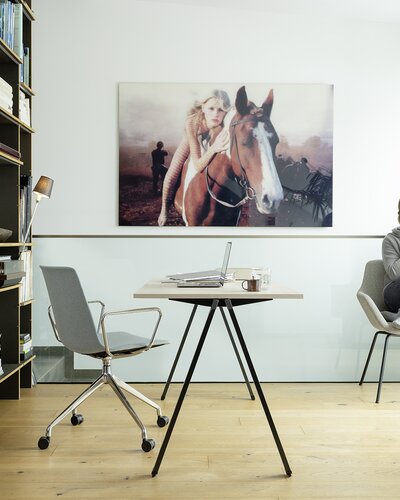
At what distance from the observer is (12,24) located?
3.86m

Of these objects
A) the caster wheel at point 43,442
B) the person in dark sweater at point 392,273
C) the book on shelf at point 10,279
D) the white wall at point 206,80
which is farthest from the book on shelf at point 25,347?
the person in dark sweater at point 392,273

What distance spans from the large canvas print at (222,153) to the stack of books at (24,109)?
26.0 inches

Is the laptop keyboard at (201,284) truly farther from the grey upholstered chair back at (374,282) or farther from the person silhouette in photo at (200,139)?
the grey upholstered chair back at (374,282)

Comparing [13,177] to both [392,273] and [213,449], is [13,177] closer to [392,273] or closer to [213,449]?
[213,449]

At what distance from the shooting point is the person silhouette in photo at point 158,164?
466cm

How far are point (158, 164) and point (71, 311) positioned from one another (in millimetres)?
1802

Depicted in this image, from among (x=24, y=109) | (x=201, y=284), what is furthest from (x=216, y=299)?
(x=24, y=109)

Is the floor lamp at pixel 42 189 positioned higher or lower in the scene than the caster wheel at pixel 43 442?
higher

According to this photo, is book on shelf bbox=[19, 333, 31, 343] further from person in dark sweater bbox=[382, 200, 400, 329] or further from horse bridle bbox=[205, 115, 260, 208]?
person in dark sweater bbox=[382, 200, 400, 329]

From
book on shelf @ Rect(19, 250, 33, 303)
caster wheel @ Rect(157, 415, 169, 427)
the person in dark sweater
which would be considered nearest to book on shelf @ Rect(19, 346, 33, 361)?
book on shelf @ Rect(19, 250, 33, 303)

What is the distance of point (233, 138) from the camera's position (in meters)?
4.68

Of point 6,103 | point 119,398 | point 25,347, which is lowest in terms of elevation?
point 119,398

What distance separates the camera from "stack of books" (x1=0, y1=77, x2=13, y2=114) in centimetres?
366

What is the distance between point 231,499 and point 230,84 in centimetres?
307
